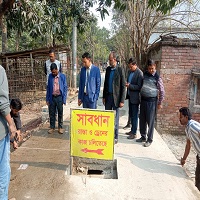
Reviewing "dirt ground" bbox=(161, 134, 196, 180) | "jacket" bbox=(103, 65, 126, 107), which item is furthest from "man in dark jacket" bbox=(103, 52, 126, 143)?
"dirt ground" bbox=(161, 134, 196, 180)

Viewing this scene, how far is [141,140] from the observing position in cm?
457

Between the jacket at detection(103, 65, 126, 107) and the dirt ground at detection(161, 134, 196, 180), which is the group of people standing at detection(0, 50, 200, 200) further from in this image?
the dirt ground at detection(161, 134, 196, 180)

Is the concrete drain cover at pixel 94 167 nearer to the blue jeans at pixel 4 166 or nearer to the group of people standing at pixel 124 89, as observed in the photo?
the group of people standing at pixel 124 89

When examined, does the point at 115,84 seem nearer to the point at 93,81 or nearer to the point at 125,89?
the point at 125,89

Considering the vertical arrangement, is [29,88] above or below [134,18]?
below

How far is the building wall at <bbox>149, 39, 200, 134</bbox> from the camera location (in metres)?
6.64

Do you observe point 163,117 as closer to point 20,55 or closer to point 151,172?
point 151,172

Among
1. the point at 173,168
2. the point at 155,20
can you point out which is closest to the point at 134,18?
the point at 155,20

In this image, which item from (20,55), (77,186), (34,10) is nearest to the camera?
(77,186)

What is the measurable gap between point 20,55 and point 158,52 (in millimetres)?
5639

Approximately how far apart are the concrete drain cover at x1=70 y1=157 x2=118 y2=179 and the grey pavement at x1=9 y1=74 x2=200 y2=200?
0.13 meters

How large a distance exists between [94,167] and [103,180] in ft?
1.42

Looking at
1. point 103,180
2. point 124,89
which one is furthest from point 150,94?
point 103,180

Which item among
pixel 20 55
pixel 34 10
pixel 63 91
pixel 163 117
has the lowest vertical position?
pixel 163 117
